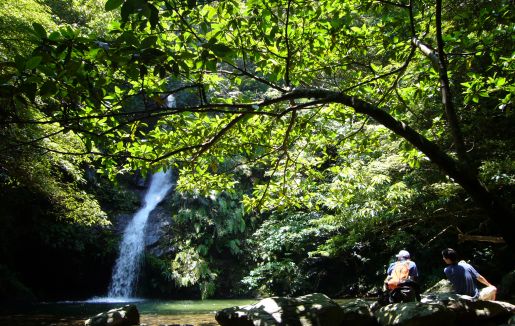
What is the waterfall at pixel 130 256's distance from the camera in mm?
15969

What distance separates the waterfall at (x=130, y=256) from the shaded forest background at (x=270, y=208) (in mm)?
413

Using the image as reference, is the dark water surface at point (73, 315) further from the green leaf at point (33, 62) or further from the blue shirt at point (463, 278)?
the green leaf at point (33, 62)

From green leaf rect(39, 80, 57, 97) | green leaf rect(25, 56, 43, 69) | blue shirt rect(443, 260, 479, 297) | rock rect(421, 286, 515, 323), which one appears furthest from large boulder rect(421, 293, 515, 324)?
green leaf rect(25, 56, 43, 69)

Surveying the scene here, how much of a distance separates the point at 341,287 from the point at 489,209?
1336 centimetres

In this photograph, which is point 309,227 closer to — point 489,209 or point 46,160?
point 46,160

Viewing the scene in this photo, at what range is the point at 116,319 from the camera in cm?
695

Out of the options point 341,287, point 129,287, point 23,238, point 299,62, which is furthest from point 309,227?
point 299,62

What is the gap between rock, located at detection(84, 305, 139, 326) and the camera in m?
6.86

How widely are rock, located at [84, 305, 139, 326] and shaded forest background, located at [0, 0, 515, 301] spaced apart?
9.08 feet

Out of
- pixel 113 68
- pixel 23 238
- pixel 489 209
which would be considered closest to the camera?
pixel 113 68

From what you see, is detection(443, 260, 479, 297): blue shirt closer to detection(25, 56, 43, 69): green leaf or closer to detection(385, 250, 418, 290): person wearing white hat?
detection(385, 250, 418, 290): person wearing white hat

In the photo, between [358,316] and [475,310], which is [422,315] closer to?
[358,316]

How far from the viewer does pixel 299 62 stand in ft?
14.1

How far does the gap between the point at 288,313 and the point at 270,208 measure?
54.5 inches
